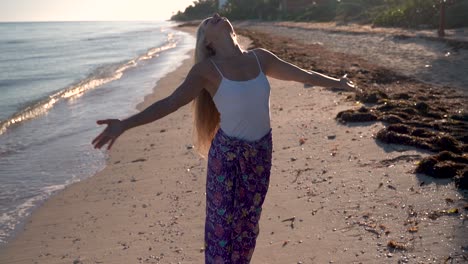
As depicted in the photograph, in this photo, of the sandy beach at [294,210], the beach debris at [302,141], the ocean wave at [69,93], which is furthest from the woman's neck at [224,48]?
the ocean wave at [69,93]

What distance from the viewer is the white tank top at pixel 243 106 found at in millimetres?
3164

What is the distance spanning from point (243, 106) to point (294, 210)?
6.97 feet

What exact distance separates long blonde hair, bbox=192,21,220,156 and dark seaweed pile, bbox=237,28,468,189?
4.98 feet

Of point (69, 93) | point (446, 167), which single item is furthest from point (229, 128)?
point (69, 93)

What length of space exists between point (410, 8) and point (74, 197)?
72.5 ft

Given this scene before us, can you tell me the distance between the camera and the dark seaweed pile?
536 cm

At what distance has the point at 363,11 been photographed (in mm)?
38375

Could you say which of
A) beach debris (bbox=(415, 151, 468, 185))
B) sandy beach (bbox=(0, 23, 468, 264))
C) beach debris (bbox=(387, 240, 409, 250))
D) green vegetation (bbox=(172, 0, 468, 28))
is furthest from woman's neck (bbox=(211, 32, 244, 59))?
green vegetation (bbox=(172, 0, 468, 28))

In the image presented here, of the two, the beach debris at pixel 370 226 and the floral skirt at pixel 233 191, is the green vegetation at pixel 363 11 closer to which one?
the beach debris at pixel 370 226

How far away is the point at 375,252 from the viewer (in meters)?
4.06

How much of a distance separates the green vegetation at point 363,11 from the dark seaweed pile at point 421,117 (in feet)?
36.8

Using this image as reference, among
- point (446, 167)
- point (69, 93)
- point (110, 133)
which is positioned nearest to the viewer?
point (110, 133)

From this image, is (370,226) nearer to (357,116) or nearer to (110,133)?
(110,133)

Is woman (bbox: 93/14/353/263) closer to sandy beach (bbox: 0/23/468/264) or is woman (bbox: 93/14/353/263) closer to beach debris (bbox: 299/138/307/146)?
sandy beach (bbox: 0/23/468/264)
